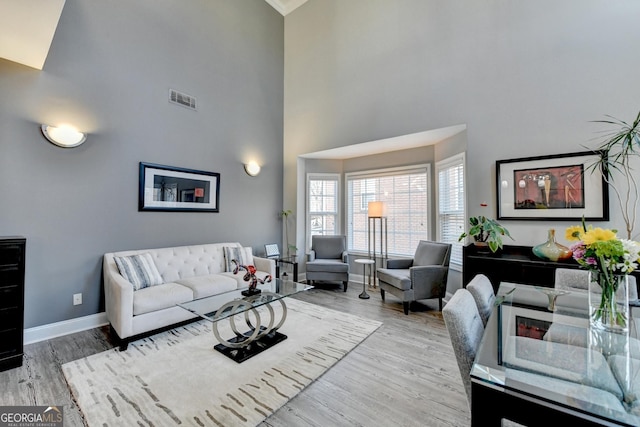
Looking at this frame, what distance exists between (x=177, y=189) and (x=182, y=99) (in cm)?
133

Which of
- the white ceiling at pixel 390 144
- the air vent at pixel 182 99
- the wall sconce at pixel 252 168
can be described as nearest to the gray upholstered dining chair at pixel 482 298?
the white ceiling at pixel 390 144

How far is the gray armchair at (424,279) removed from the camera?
354 centimetres

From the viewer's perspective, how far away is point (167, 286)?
3025 mm

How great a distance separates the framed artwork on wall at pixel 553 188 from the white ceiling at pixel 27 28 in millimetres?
4590

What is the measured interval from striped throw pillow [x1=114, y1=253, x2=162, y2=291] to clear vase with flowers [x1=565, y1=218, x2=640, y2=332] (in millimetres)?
3756

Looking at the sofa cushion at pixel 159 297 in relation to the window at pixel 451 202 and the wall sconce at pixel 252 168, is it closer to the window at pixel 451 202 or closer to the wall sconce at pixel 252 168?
the wall sconce at pixel 252 168

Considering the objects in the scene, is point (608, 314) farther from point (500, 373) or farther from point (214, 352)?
point (214, 352)

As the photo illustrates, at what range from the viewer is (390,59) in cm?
423

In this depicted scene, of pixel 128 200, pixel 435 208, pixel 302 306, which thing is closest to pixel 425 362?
pixel 302 306

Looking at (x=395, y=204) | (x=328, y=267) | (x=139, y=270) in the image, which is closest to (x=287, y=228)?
(x=328, y=267)

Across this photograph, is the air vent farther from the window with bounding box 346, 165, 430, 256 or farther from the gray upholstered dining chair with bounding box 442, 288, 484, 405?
the gray upholstered dining chair with bounding box 442, 288, 484, 405

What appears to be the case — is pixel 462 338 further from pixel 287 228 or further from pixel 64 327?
pixel 287 228

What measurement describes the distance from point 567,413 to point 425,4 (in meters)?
4.86

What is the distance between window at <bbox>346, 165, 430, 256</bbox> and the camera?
471 centimetres
